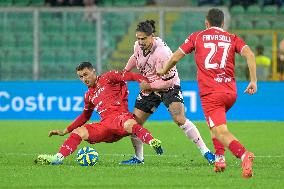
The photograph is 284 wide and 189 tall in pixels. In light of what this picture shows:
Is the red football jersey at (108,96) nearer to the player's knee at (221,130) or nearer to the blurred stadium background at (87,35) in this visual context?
the player's knee at (221,130)

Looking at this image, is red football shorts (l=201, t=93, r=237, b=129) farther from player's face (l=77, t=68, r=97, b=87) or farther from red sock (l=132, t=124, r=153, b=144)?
player's face (l=77, t=68, r=97, b=87)

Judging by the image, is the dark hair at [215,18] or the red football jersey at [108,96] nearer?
the dark hair at [215,18]

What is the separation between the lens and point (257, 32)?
24000 millimetres

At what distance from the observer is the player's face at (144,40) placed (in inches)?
Result: 489

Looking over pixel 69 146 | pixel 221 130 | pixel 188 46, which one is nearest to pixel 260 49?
pixel 69 146

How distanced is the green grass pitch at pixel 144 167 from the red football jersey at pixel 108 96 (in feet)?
2.22

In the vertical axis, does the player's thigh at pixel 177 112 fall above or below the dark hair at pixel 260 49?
above

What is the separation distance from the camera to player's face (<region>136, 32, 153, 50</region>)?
489 inches

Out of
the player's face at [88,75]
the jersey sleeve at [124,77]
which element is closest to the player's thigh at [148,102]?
the jersey sleeve at [124,77]

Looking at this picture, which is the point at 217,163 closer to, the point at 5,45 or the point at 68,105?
the point at 68,105

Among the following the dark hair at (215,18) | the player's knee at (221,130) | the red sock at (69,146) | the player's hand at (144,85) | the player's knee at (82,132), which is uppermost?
the dark hair at (215,18)

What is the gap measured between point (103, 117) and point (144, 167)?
3.13 feet

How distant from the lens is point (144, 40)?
12.5m

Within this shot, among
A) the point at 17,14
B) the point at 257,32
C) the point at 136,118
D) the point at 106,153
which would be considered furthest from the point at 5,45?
the point at 136,118
